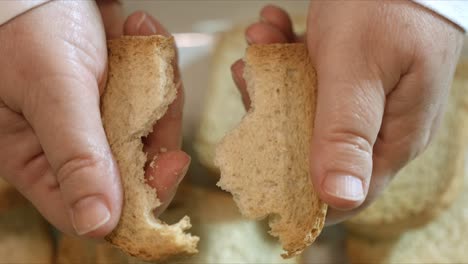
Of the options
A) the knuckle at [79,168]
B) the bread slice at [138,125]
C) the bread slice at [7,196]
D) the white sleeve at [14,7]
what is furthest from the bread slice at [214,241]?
the white sleeve at [14,7]

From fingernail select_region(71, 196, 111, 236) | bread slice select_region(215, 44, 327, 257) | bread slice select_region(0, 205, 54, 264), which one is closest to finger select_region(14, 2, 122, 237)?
fingernail select_region(71, 196, 111, 236)

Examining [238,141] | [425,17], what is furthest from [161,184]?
[425,17]

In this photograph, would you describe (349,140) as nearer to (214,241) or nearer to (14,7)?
(214,241)

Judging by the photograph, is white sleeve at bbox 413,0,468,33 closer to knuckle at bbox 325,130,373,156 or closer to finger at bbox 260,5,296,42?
knuckle at bbox 325,130,373,156

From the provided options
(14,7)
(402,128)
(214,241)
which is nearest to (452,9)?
(402,128)

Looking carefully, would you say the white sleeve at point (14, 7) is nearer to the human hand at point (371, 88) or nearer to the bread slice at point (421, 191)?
the human hand at point (371, 88)

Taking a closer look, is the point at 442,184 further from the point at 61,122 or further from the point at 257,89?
the point at 61,122
